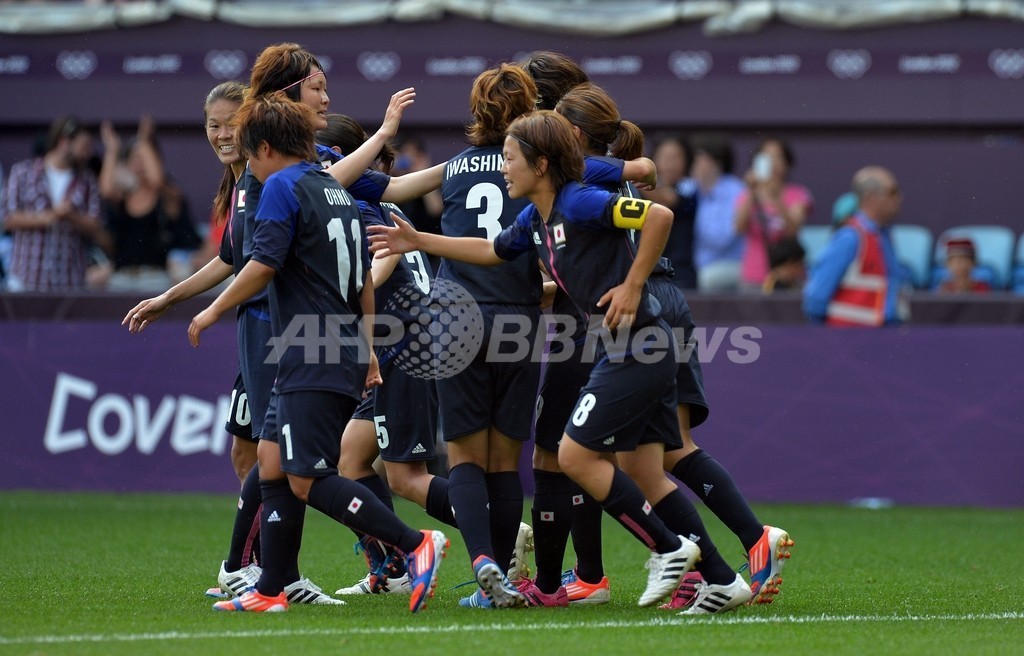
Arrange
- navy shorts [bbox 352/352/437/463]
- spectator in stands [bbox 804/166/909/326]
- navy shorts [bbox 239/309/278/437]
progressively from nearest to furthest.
A: 1. navy shorts [bbox 239/309/278/437]
2. navy shorts [bbox 352/352/437/463]
3. spectator in stands [bbox 804/166/909/326]

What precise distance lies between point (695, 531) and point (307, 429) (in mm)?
1520

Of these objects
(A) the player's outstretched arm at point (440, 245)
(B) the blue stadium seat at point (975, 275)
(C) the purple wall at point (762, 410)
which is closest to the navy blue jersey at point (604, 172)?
(A) the player's outstretched arm at point (440, 245)

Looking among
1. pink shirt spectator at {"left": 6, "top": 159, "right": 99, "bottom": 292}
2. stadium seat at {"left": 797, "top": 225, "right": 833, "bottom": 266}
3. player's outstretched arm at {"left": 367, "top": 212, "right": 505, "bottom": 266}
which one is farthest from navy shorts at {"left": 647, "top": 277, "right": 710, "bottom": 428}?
pink shirt spectator at {"left": 6, "top": 159, "right": 99, "bottom": 292}

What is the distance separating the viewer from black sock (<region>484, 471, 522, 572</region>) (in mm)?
6000

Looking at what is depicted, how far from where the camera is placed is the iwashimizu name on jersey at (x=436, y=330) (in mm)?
5844

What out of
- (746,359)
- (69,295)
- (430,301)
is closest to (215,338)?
(69,295)

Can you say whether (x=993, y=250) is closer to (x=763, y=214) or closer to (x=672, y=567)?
(x=763, y=214)

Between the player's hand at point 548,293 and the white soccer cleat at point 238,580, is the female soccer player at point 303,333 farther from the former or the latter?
the player's hand at point 548,293

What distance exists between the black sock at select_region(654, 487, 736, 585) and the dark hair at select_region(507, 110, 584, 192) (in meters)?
1.26

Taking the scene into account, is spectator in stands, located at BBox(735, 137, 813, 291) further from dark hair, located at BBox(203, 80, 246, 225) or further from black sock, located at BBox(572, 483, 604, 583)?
dark hair, located at BBox(203, 80, 246, 225)

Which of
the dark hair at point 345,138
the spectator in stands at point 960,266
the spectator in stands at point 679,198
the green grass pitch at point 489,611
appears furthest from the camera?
the spectator in stands at point 960,266

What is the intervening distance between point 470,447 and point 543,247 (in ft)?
2.86

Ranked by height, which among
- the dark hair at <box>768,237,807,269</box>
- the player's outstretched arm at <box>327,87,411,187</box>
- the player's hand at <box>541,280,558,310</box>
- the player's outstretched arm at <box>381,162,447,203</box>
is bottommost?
the player's hand at <box>541,280,558,310</box>

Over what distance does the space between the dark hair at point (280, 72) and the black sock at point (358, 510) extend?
1590mm
